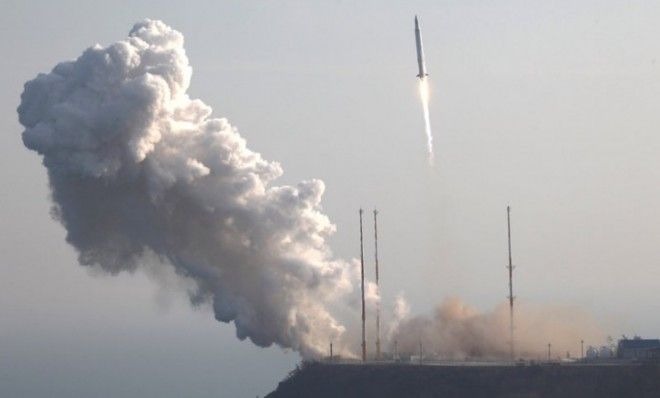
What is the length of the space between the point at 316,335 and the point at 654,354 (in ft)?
89.7

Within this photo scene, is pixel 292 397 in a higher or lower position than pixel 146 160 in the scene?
lower

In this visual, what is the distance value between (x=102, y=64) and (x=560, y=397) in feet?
145

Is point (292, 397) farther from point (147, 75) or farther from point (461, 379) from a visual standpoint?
point (147, 75)

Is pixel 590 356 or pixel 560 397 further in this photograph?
pixel 590 356

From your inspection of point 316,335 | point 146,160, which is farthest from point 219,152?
point 316,335

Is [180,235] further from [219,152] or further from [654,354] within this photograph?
[654,354]

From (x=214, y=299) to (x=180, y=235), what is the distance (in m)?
6.11

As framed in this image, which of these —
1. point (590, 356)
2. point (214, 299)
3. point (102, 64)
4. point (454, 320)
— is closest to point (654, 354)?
point (590, 356)

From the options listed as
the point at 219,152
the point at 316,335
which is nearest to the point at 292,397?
the point at 316,335

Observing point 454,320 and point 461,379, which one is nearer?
point 461,379

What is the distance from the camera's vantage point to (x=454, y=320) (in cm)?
17712

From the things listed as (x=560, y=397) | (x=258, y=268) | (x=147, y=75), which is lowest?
(x=560, y=397)

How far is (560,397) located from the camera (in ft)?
500

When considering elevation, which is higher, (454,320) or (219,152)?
(219,152)
